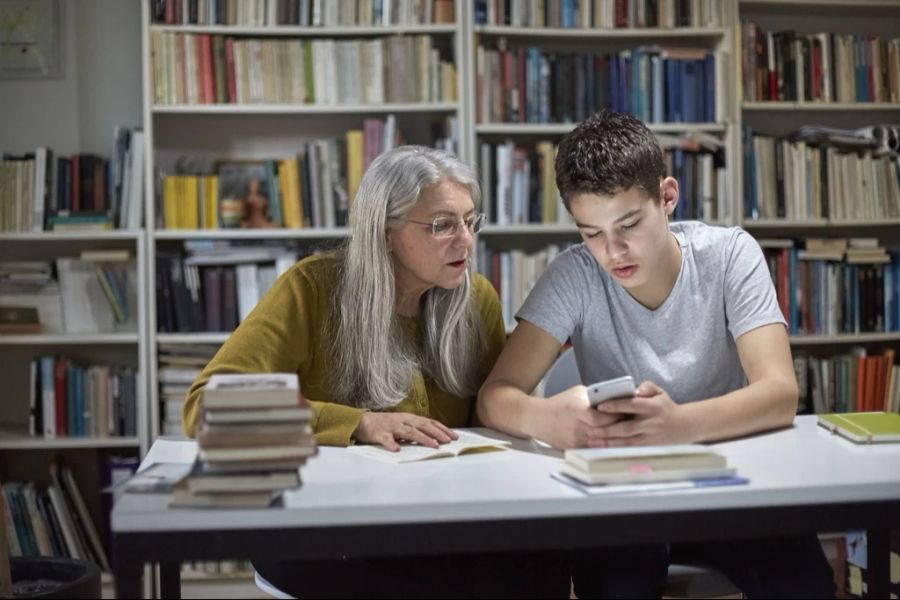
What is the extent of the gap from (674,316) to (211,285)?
79.5 inches

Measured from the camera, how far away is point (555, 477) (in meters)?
1.56

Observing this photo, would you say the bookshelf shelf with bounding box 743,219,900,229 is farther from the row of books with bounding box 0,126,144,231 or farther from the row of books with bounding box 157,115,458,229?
the row of books with bounding box 0,126,144,231

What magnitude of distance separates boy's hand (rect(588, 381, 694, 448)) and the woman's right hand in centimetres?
26

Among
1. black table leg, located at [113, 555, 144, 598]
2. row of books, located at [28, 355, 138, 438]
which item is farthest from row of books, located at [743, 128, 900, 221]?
black table leg, located at [113, 555, 144, 598]

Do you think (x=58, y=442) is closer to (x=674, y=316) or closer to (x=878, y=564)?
(x=674, y=316)

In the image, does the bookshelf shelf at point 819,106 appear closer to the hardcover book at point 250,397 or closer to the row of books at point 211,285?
the row of books at point 211,285

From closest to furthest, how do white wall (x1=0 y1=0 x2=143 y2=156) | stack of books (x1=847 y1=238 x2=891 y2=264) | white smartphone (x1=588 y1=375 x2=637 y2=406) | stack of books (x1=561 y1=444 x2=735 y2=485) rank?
stack of books (x1=561 y1=444 x2=735 y2=485) < white smartphone (x1=588 y1=375 x2=637 y2=406) < white wall (x1=0 y1=0 x2=143 y2=156) < stack of books (x1=847 y1=238 x2=891 y2=264)

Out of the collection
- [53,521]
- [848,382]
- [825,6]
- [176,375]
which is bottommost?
[53,521]

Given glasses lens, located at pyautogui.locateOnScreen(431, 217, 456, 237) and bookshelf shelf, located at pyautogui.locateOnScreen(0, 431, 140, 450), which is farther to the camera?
bookshelf shelf, located at pyautogui.locateOnScreen(0, 431, 140, 450)

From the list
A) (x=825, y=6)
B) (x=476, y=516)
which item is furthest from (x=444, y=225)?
(x=825, y=6)

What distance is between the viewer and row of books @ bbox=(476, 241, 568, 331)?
3820 mm

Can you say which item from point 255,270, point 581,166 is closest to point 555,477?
point 581,166

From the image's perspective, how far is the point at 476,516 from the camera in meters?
1.39

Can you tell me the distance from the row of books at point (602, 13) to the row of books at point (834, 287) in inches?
32.6
